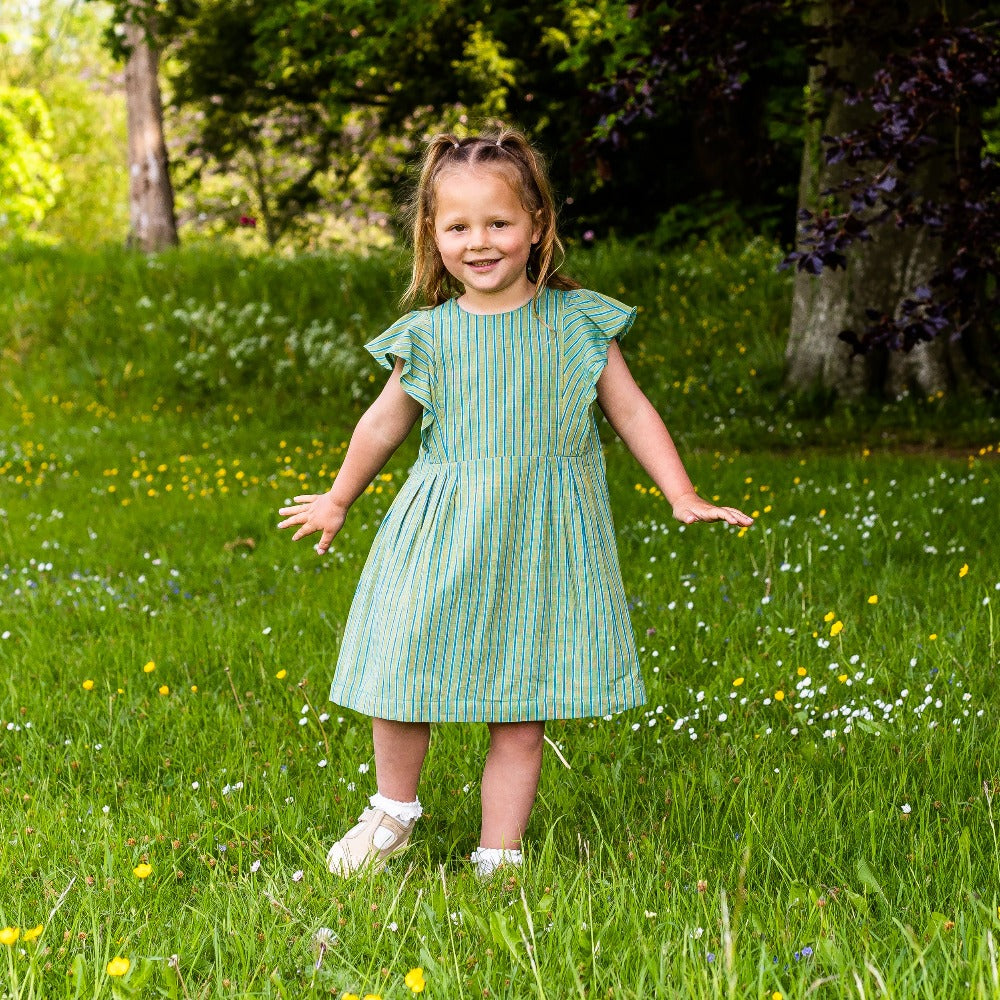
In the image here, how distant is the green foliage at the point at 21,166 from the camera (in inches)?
1297

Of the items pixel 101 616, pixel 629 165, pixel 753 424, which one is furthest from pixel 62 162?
pixel 101 616

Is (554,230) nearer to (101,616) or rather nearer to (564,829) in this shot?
(564,829)

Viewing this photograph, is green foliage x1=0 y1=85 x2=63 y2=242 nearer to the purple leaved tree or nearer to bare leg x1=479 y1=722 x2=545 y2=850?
the purple leaved tree

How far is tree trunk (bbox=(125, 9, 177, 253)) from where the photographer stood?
16.4 metres

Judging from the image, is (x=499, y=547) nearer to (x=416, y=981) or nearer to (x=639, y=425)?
(x=639, y=425)

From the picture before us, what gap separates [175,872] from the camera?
283 cm

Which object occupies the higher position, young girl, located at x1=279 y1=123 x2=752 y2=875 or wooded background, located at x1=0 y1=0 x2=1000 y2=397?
wooded background, located at x1=0 y1=0 x2=1000 y2=397

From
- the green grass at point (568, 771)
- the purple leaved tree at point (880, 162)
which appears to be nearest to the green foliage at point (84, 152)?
the purple leaved tree at point (880, 162)

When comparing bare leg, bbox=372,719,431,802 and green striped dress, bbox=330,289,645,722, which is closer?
green striped dress, bbox=330,289,645,722

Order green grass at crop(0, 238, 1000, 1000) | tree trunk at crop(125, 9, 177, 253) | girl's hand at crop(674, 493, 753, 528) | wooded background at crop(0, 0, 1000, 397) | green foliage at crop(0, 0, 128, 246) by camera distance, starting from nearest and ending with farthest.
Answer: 1. green grass at crop(0, 238, 1000, 1000)
2. girl's hand at crop(674, 493, 753, 528)
3. wooded background at crop(0, 0, 1000, 397)
4. tree trunk at crop(125, 9, 177, 253)
5. green foliage at crop(0, 0, 128, 246)

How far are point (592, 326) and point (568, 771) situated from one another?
1297 millimetres

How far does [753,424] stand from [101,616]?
20.3 feet

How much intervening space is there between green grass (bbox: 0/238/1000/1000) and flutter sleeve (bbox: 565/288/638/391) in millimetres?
1157

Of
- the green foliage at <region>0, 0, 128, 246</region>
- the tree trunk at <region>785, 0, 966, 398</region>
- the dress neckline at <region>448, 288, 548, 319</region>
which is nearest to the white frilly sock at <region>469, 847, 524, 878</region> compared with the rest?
the dress neckline at <region>448, 288, 548, 319</region>
